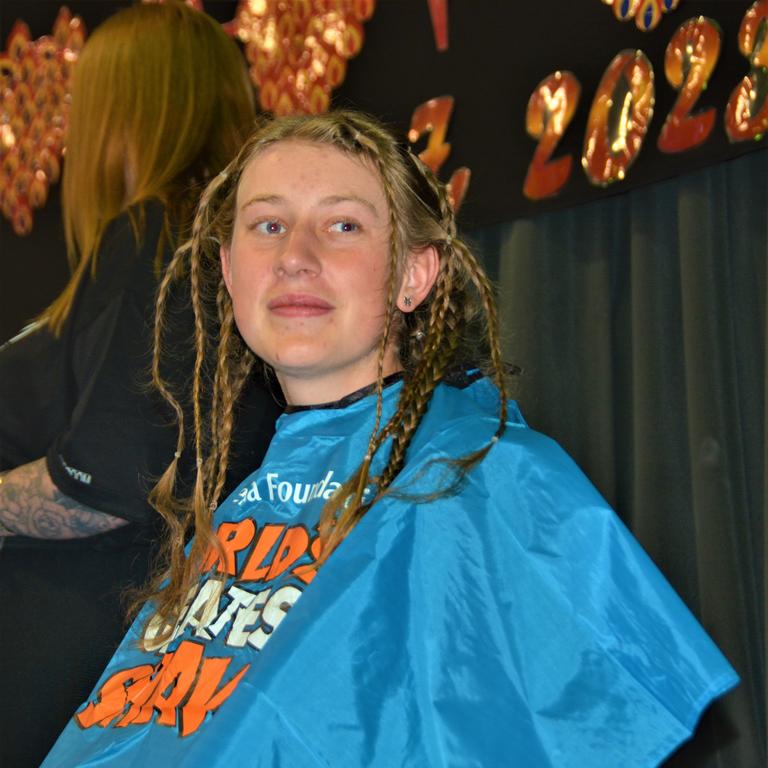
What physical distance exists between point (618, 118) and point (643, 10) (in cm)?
18

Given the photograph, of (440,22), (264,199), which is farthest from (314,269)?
(440,22)

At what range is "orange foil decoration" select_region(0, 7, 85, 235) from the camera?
132 inches

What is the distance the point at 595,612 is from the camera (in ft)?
3.33

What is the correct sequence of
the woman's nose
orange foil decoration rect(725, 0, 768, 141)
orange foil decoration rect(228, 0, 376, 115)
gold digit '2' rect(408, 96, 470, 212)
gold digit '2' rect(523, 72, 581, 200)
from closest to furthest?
the woman's nose < orange foil decoration rect(725, 0, 768, 141) < gold digit '2' rect(523, 72, 581, 200) < gold digit '2' rect(408, 96, 470, 212) < orange foil decoration rect(228, 0, 376, 115)

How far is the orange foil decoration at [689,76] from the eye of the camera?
1800mm

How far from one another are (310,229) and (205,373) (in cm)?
29

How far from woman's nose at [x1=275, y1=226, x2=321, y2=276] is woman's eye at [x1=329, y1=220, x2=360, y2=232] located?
29 millimetres

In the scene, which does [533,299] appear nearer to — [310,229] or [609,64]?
[609,64]

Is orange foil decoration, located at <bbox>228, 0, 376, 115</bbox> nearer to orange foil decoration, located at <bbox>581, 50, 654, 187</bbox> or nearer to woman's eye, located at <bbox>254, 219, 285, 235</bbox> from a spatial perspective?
orange foil decoration, located at <bbox>581, 50, 654, 187</bbox>

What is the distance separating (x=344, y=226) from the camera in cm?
136

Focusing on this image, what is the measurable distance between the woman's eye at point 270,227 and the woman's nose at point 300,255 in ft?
0.13

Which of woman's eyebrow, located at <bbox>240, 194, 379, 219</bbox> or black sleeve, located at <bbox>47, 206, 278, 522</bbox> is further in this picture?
black sleeve, located at <bbox>47, 206, 278, 522</bbox>

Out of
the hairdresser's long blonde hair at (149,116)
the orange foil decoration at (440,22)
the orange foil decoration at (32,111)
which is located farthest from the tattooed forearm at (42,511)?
the orange foil decoration at (32,111)

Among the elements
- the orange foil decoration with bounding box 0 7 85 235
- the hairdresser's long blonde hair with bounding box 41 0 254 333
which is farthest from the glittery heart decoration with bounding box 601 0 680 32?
the orange foil decoration with bounding box 0 7 85 235
